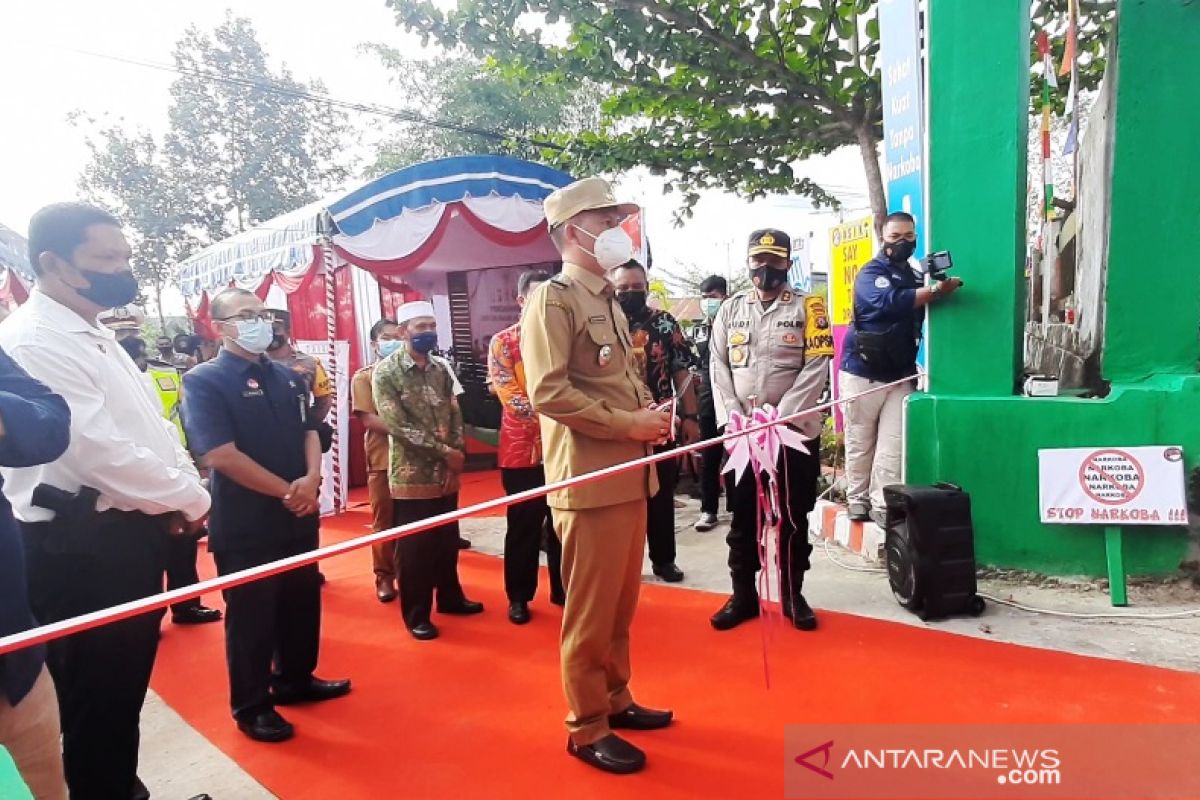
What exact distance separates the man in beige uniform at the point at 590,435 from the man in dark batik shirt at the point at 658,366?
1.48 meters

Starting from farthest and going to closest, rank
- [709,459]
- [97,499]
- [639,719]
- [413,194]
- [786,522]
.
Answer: [413,194]
[709,459]
[786,522]
[639,719]
[97,499]

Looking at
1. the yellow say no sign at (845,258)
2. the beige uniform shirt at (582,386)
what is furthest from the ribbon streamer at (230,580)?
the yellow say no sign at (845,258)

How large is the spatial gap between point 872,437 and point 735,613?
150 centimetres

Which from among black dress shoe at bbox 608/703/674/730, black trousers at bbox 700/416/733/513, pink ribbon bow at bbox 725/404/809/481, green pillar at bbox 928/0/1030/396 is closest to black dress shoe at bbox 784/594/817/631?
pink ribbon bow at bbox 725/404/809/481

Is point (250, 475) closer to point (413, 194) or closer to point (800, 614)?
point (800, 614)

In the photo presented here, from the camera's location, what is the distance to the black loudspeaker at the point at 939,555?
3121 mm

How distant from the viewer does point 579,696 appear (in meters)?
2.20

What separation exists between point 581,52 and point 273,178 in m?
18.6

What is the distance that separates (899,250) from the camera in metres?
3.73

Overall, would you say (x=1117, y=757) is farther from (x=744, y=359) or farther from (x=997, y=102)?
(x=997, y=102)

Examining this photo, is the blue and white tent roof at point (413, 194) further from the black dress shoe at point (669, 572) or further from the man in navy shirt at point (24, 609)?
the man in navy shirt at point (24, 609)

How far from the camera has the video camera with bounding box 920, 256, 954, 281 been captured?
353cm

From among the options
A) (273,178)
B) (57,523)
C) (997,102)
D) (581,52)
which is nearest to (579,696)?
(57,523)

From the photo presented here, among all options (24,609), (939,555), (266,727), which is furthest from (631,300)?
(24,609)
